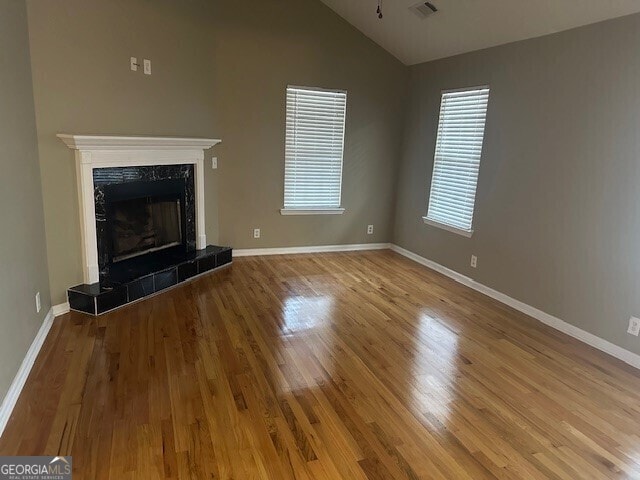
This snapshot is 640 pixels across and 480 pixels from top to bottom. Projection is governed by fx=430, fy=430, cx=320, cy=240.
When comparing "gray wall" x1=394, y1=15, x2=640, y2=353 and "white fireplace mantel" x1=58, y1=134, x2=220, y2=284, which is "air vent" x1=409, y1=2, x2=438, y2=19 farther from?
"white fireplace mantel" x1=58, y1=134, x2=220, y2=284

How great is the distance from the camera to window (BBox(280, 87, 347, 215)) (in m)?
5.36

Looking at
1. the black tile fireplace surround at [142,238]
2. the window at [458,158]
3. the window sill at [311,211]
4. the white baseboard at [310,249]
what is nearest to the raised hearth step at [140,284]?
the black tile fireplace surround at [142,238]

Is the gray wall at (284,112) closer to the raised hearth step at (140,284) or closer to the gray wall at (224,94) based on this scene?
the gray wall at (224,94)

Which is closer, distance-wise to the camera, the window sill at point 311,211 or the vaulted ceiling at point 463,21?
the vaulted ceiling at point 463,21

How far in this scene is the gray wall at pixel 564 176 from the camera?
314 cm

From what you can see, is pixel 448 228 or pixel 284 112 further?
pixel 284 112

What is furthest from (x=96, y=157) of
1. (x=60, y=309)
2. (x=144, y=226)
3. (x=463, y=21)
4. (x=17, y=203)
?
(x=463, y=21)

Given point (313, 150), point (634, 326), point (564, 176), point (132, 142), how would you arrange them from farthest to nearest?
point (313, 150) → point (132, 142) → point (564, 176) → point (634, 326)

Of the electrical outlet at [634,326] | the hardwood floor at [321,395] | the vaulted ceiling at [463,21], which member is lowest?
the hardwood floor at [321,395]

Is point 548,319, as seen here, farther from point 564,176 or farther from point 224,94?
point 224,94

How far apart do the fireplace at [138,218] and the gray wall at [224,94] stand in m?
0.14

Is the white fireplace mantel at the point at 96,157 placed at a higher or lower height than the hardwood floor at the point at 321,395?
higher

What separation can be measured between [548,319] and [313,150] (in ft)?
10.8

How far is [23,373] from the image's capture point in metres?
2.56
